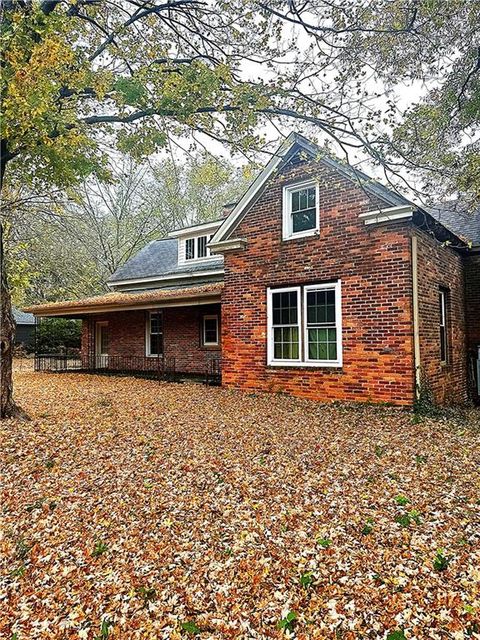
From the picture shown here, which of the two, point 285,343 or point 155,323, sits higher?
point 155,323

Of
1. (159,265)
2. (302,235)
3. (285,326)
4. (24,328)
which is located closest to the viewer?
(302,235)

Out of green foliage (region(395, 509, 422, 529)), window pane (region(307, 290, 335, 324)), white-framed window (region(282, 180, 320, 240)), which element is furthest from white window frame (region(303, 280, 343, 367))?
green foliage (region(395, 509, 422, 529))

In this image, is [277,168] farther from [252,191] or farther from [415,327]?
[415,327]

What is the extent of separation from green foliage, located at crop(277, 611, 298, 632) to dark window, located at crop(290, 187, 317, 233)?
8821 mm

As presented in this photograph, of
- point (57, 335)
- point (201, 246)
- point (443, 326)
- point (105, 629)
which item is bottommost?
point (105, 629)

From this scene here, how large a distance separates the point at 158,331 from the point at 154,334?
0.75 feet

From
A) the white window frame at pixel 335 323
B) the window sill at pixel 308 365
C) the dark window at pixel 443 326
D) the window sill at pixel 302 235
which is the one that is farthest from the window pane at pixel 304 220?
the dark window at pixel 443 326

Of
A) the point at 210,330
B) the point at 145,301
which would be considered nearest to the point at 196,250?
the point at 210,330

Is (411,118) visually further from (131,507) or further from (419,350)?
(131,507)

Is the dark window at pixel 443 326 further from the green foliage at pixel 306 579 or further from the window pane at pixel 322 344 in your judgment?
the green foliage at pixel 306 579

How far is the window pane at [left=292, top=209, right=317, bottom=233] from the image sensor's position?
1034 centimetres

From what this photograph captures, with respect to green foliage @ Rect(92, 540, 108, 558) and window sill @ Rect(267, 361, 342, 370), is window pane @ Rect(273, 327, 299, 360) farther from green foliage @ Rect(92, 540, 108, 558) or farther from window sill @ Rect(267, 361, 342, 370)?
green foliage @ Rect(92, 540, 108, 558)

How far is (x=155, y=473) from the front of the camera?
4934 mm

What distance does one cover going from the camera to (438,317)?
33.5 feet
